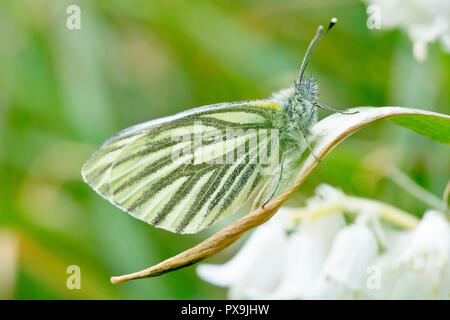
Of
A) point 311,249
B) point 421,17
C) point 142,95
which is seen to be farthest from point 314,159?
point 142,95

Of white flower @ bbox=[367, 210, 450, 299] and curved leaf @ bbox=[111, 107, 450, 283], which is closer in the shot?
curved leaf @ bbox=[111, 107, 450, 283]

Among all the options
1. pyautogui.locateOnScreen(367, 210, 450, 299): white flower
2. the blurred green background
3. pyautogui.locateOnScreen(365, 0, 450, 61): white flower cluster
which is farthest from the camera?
the blurred green background

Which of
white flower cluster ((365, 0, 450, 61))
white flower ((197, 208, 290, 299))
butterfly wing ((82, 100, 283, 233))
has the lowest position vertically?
white flower ((197, 208, 290, 299))

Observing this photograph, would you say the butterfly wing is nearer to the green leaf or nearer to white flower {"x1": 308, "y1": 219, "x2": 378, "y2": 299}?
white flower {"x1": 308, "y1": 219, "x2": 378, "y2": 299}

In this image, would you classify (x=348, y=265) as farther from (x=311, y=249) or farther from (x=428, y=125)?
(x=428, y=125)

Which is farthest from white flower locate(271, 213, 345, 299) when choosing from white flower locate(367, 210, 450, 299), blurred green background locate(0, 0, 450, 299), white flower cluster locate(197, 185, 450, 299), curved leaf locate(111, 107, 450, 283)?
blurred green background locate(0, 0, 450, 299)

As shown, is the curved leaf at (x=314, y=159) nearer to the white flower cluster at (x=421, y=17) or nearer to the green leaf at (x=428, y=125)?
the green leaf at (x=428, y=125)

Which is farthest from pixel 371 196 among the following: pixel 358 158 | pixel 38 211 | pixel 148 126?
pixel 38 211

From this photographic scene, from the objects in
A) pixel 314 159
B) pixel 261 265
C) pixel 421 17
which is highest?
pixel 421 17
